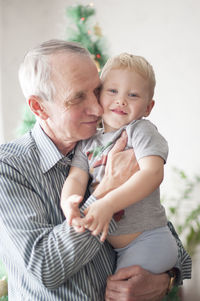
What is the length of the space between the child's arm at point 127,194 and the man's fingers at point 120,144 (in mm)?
119

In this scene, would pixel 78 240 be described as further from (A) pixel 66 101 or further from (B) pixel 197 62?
(B) pixel 197 62

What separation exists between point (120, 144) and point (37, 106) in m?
0.40

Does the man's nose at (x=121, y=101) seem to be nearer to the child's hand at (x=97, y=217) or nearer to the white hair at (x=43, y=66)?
the white hair at (x=43, y=66)

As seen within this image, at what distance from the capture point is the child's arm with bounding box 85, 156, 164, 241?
112 centimetres

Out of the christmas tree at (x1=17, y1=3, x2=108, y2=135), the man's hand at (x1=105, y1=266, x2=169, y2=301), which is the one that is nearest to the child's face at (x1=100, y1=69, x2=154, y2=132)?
the man's hand at (x1=105, y1=266, x2=169, y2=301)

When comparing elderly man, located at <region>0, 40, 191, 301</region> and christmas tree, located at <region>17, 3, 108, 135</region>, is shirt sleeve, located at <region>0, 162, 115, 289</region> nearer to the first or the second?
elderly man, located at <region>0, 40, 191, 301</region>

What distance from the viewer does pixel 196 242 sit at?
268 centimetres

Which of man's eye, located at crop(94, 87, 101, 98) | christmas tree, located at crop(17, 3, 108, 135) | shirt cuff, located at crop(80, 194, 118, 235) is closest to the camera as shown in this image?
shirt cuff, located at crop(80, 194, 118, 235)

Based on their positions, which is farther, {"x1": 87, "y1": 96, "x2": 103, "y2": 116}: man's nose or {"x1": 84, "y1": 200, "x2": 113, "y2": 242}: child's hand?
{"x1": 87, "y1": 96, "x2": 103, "y2": 116}: man's nose

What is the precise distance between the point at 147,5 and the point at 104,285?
243 cm

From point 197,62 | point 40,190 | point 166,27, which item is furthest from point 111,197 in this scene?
point 166,27

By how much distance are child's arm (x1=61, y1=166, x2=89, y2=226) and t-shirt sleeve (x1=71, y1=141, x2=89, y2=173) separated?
2 centimetres

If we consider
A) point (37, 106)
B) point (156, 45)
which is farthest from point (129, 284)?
Answer: point (156, 45)

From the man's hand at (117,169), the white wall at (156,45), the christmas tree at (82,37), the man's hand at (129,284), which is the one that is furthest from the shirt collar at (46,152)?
the white wall at (156,45)
